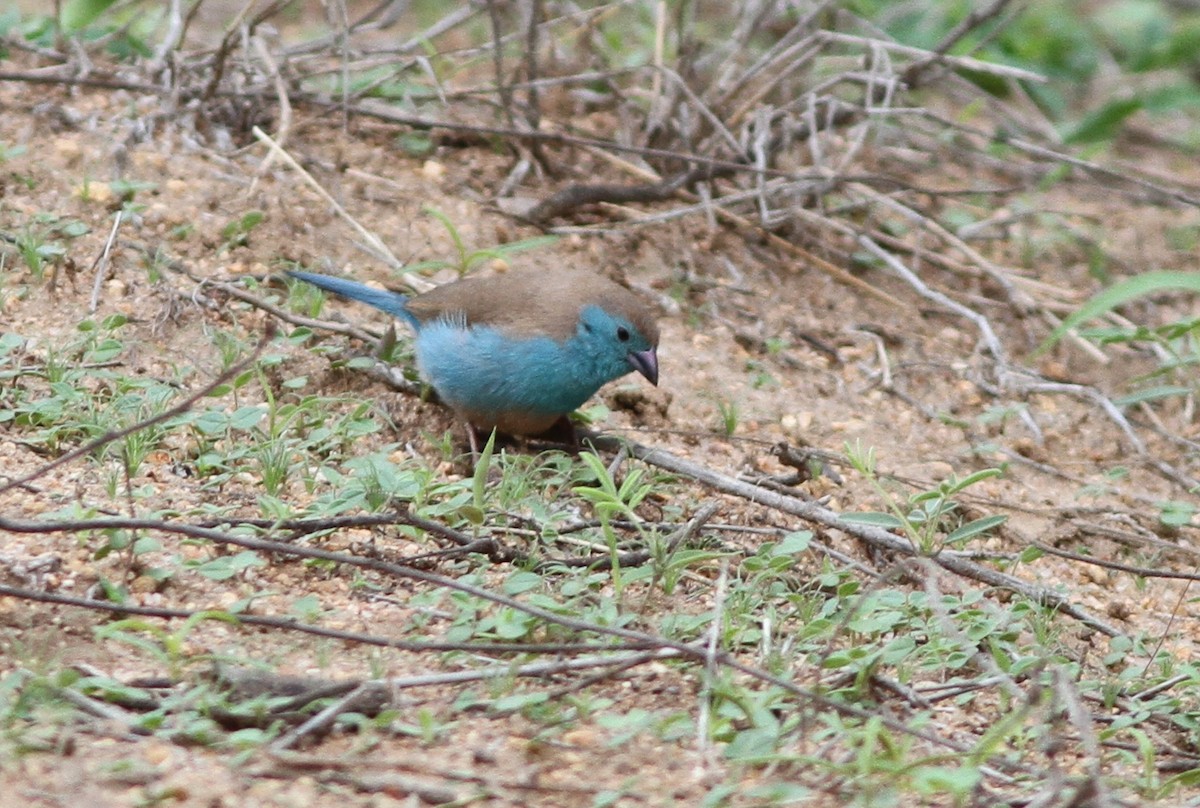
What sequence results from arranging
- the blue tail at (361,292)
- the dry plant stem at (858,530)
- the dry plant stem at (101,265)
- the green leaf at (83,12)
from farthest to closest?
1. the green leaf at (83,12)
2. the blue tail at (361,292)
3. the dry plant stem at (101,265)
4. the dry plant stem at (858,530)

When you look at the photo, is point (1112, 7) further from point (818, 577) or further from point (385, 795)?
point (385, 795)

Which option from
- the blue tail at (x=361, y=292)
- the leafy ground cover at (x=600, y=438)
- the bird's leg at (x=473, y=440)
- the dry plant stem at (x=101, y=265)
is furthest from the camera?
the blue tail at (x=361, y=292)

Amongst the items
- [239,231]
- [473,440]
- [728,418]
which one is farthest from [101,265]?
[728,418]

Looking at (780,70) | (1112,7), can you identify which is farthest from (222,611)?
(1112,7)

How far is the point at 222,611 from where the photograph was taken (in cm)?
277

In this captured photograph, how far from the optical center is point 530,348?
4.00 meters

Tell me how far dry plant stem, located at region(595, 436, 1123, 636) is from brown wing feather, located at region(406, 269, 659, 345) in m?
0.37

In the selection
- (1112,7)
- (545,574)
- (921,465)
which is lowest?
(921,465)

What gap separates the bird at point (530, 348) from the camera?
3.99 meters

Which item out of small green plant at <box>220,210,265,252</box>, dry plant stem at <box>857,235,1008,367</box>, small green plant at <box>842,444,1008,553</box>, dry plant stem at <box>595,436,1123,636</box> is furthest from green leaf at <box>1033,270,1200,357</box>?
small green plant at <box>220,210,265,252</box>

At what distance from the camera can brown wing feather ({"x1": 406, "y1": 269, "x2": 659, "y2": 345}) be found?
4043 millimetres

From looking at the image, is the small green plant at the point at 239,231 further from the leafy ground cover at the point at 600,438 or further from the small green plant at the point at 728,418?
the small green plant at the point at 728,418

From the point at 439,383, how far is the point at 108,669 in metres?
1.59

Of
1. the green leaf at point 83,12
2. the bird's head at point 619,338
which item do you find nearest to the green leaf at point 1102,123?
the bird's head at point 619,338
